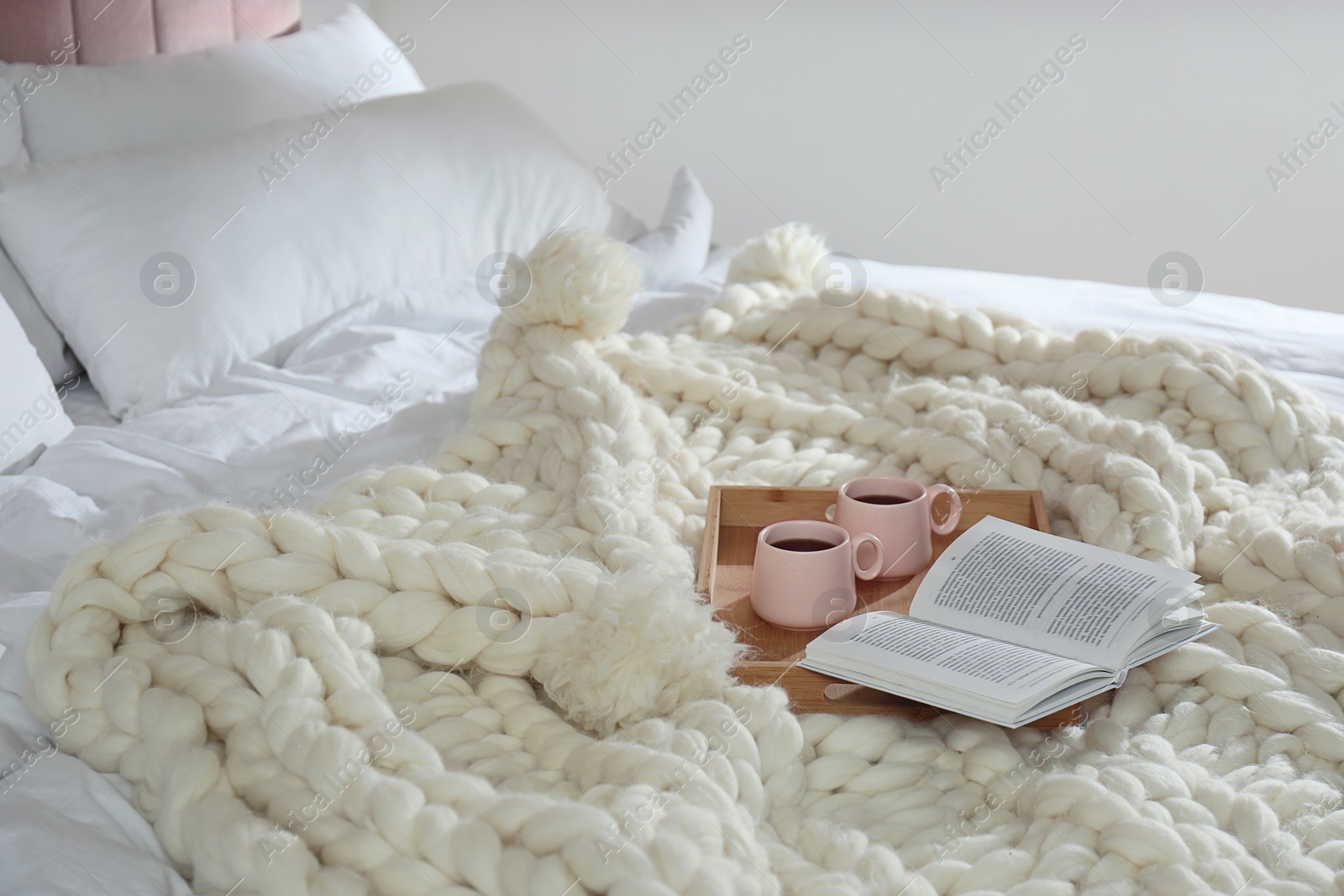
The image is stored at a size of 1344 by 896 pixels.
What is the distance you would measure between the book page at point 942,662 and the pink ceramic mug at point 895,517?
126 mm

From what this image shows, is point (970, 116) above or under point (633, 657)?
above

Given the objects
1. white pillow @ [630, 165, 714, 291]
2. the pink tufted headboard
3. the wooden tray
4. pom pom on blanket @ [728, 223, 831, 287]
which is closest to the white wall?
the pink tufted headboard

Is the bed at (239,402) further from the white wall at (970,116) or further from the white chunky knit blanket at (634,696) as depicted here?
the white wall at (970,116)

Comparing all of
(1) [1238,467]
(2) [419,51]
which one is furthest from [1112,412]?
(2) [419,51]

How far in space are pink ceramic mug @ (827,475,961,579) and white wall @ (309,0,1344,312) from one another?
189cm

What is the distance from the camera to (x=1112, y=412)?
1201 millimetres

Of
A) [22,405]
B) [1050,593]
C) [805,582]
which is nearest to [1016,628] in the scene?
[1050,593]

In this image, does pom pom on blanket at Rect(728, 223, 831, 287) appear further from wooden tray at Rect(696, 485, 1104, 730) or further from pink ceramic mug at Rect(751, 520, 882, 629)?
pink ceramic mug at Rect(751, 520, 882, 629)

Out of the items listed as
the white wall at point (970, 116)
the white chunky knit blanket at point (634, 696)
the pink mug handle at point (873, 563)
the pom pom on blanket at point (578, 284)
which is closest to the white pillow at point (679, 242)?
the pom pom on blanket at point (578, 284)

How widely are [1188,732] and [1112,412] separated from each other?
19.5 inches

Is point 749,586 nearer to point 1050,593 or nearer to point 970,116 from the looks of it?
point 1050,593

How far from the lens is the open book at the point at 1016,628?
0.76 metres

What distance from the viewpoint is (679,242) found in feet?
6.20

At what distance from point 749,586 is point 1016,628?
23 centimetres
